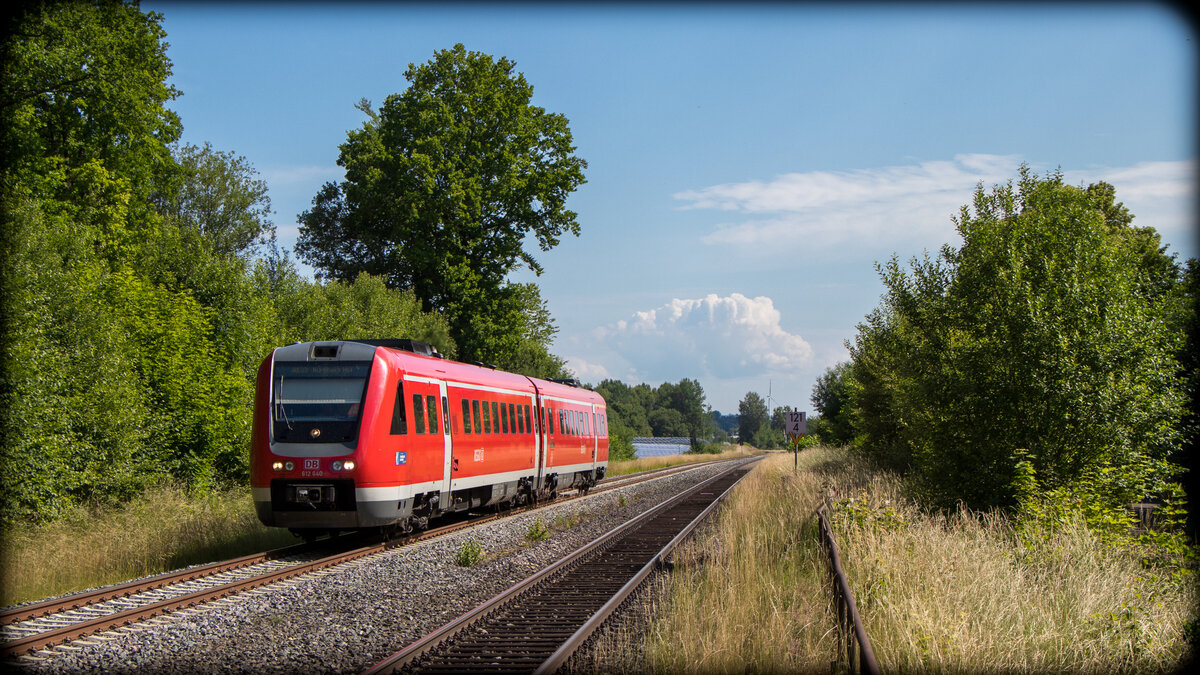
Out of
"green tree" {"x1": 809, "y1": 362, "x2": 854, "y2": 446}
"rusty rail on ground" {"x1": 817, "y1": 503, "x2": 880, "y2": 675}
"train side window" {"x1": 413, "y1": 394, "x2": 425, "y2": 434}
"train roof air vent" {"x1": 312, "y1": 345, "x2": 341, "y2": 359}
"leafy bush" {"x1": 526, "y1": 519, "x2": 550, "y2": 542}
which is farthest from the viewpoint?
"green tree" {"x1": 809, "y1": 362, "x2": 854, "y2": 446}

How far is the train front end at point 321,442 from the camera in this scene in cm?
1296

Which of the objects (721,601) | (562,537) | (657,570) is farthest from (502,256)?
(721,601)

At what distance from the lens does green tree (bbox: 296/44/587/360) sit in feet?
118

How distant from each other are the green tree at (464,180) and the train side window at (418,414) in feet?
70.0

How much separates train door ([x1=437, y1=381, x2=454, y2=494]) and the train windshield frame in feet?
8.56

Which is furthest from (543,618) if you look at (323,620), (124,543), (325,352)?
(124,543)

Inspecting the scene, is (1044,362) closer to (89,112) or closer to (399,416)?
(399,416)

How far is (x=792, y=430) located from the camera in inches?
1224

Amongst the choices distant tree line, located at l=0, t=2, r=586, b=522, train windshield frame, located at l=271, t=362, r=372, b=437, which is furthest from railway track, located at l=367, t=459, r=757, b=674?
distant tree line, located at l=0, t=2, r=586, b=522

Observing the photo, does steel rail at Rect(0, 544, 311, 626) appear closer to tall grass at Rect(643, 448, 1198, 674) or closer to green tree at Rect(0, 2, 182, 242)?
tall grass at Rect(643, 448, 1198, 674)

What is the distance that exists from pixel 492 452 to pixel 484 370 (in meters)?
1.79

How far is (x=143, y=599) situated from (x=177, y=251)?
19.2 m

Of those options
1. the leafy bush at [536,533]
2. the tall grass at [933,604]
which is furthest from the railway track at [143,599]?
the tall grass at [933,604]

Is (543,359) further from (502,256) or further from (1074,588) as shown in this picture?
(1074,588)
